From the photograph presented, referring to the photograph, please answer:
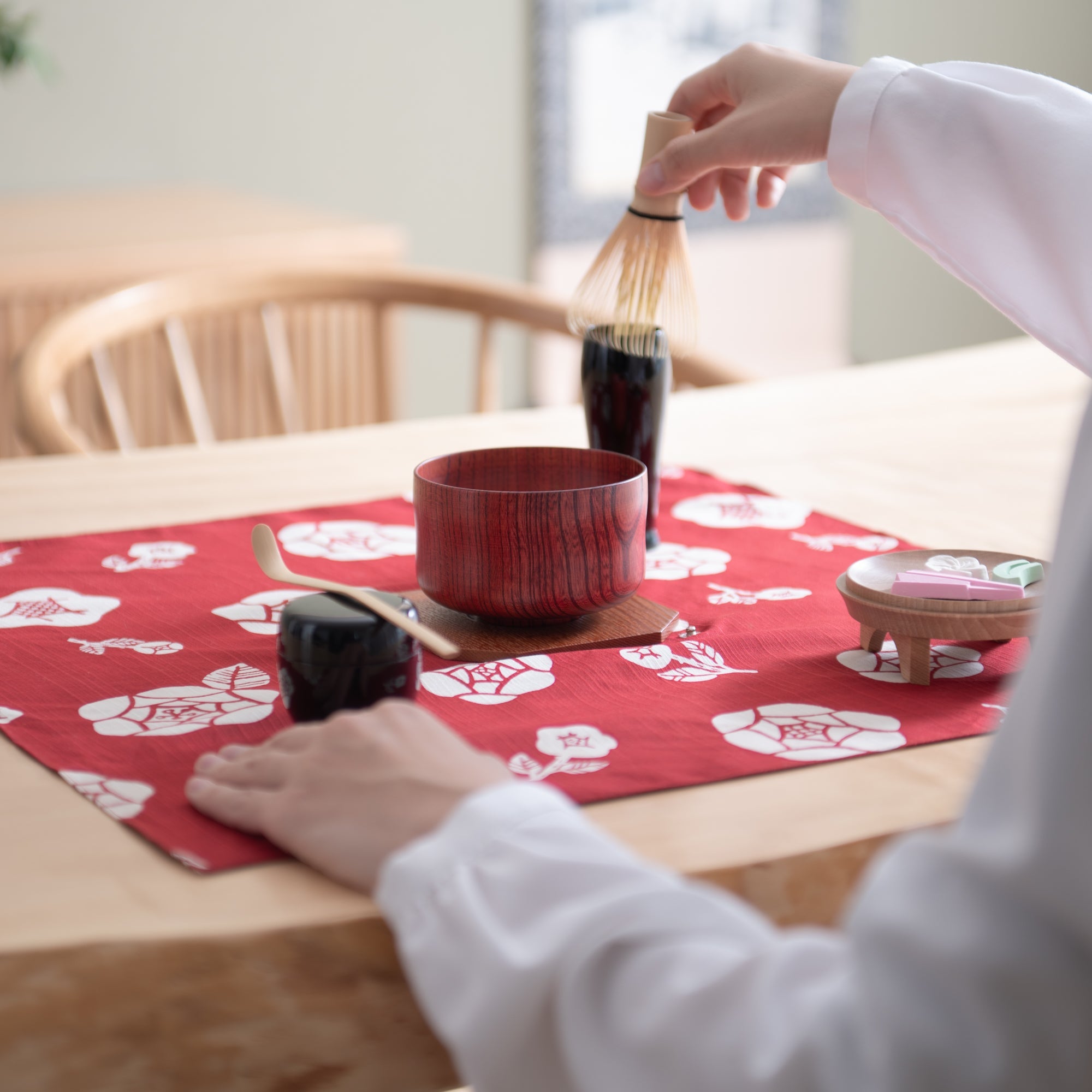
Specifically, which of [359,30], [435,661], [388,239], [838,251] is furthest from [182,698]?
[838,251]

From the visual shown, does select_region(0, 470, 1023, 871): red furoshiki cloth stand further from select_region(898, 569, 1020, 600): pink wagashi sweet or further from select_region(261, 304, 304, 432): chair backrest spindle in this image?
select_region(261, 304, 304, 432): chair backrest spindle

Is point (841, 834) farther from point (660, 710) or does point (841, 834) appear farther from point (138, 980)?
point (138, 980)

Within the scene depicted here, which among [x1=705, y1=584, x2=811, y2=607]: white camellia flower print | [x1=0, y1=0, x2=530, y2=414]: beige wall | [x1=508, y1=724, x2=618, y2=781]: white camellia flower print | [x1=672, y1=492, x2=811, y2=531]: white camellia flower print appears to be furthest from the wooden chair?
[x1=0, y1=0, x2=530, y2=414]: beige wall

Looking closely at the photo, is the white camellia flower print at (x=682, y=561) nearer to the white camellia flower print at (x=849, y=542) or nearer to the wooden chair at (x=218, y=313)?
the white camellia flower print at (x=849, y=542)

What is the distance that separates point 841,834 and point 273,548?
16.1 inches

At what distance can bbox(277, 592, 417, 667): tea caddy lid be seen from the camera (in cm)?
64

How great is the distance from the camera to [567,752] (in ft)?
2.16

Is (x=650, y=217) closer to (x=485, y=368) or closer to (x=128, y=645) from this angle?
(x=128, y=645)

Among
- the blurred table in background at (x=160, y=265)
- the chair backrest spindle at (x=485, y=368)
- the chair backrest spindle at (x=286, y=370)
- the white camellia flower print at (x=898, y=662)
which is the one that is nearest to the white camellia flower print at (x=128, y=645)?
the white camellia flower print at (x=898, y=662)

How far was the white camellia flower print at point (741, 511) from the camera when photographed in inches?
41.0

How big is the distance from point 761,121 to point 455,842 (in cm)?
60

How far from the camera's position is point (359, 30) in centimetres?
329

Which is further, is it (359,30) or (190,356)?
(359,30)

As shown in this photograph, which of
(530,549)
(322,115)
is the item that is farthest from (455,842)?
(322,115)
